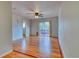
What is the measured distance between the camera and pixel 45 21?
1257cm

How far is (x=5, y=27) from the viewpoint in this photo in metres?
3.81

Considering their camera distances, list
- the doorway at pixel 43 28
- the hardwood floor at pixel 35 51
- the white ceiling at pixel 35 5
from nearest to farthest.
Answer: the hardwood floor at pixel 35 51, the white ceiling at pixel 35 5, the doorway at pixel 43 28

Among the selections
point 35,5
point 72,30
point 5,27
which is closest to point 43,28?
point 35,5

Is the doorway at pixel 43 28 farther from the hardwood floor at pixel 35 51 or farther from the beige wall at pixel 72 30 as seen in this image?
the beige wall at pixel 72 30

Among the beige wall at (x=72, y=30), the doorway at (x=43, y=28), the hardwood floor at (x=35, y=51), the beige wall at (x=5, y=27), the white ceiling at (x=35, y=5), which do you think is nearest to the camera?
the beige wall at (x=72, y=30)

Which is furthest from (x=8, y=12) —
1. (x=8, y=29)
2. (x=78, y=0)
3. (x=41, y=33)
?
(x=41, y=33)

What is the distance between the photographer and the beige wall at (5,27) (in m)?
3.57

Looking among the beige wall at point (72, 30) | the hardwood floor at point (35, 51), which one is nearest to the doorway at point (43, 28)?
the hardwood floor at point (35, 51)

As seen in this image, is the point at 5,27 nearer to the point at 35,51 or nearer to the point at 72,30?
the point at 35,51

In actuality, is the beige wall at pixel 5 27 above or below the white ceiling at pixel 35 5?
below

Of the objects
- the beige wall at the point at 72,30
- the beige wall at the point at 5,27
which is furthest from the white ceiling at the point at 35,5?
the beige wall at the point at 72,30

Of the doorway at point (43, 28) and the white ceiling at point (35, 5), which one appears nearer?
the white ceiling at point (35, 5)

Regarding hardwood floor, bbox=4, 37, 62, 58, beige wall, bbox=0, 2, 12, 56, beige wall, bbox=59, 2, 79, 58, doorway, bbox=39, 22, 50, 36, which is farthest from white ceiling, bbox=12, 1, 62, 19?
doorway, bbox=39, 22, 50, 36

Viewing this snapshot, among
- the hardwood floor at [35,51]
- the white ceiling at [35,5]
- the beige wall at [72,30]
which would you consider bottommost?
the hardwood floor at [35,51]
